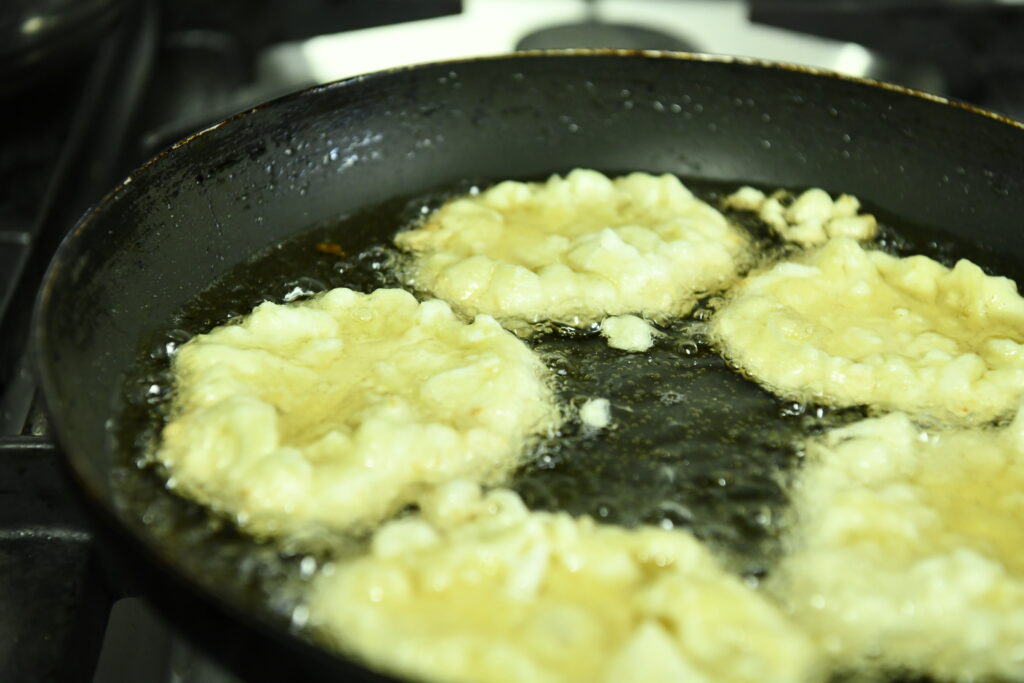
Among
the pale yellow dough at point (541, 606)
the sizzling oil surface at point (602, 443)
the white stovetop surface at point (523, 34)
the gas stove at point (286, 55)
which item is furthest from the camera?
the white stovetop surface at point (523, 34)

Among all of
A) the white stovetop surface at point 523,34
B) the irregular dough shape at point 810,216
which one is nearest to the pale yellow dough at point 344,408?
the irregular dough shape at point 810,216

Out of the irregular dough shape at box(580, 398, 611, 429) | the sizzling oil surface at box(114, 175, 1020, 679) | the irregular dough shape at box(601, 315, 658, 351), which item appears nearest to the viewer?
the sizzling oil surface at box(114, 175, 1020, 679)

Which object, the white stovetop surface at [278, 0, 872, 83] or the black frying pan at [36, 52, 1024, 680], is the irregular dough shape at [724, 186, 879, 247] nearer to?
the black frying pan at [36, 52, 1024, 680]

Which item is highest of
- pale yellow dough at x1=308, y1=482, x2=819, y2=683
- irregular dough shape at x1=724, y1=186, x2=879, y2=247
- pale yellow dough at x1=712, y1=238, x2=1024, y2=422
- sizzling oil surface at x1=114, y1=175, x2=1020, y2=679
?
irregular dough shape at x1=724, y1=186, x2=879, y2=247

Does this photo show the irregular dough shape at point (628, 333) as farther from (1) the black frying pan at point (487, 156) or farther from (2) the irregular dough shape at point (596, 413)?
(1) the black frying pan at point (487, 156)

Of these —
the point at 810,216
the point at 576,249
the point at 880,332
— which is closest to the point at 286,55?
the point at 576,249

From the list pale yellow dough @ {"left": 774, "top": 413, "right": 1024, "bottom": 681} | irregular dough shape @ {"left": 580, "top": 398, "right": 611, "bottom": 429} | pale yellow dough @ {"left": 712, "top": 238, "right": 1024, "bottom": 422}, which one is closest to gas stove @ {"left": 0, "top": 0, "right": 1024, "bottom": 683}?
irregular dough shape @ {"left": 580, "top": 398, "right": 611, "bottom": 429}
